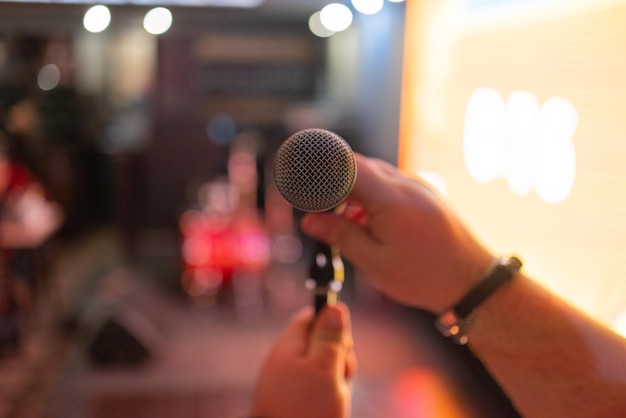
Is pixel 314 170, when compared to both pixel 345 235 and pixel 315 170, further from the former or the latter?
pixel 345 235

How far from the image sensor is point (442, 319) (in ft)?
2.85

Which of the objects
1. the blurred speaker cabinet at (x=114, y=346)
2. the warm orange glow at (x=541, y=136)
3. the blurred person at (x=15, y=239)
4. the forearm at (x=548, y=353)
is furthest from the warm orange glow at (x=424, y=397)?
the blurred person at (x=15, y=239)

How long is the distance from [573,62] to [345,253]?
1.29ft

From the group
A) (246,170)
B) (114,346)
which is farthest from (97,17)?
(246,170)

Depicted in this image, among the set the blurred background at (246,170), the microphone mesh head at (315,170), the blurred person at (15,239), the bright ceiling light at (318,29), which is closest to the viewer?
the microphone mesh head at (315,170)

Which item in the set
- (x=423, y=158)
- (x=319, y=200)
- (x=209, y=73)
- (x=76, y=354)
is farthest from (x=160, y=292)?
(x=319, y=200)

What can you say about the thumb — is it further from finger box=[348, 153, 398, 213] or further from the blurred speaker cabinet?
the blurred speaker cabinet

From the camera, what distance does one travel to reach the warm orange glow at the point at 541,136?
31.4 inches

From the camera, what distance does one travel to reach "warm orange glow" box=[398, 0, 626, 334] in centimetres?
80

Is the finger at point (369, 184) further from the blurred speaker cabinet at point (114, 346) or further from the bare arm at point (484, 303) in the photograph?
the blurred speaker cabinet at point (114, 346)

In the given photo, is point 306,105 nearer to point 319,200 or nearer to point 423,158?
point 423,158

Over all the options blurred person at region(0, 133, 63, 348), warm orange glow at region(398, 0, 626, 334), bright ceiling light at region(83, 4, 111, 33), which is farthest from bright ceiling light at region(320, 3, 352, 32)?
blurred person at region(0, 133, 63, 348)

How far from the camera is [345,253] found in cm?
86

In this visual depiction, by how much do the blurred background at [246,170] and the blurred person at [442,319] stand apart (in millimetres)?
71
